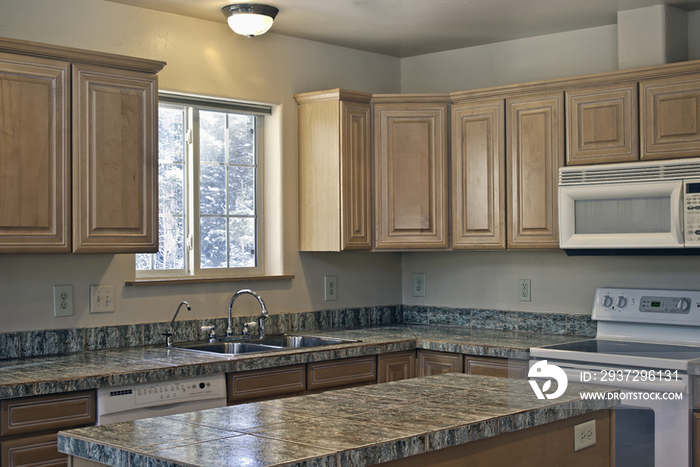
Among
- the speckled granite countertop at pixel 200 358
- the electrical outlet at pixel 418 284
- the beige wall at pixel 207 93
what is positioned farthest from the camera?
the electrical outlet at pixel 418 284

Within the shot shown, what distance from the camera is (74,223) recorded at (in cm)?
281

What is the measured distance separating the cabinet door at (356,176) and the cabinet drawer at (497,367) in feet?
2.84

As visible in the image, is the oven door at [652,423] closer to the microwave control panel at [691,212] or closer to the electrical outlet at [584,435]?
the microwave control panel at [691,212]

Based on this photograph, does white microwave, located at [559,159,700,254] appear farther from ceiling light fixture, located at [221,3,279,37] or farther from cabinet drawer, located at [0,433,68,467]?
cabinet drawer, located at [0,433,68,467]

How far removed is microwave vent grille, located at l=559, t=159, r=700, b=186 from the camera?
311cm

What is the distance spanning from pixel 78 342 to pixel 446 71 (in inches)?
101

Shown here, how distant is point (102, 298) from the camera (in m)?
3.19

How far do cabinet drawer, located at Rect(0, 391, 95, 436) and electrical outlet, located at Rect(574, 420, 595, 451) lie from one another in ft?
5.27

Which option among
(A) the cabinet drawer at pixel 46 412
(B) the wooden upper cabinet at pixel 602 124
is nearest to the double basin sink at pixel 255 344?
(A) the cabinet drawer at pixel 46 412

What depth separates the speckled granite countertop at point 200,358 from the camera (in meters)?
2.45

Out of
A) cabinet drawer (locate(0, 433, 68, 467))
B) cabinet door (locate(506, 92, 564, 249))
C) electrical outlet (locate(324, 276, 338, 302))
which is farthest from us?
electrical outlet (locate(324, 276, 338, 302))

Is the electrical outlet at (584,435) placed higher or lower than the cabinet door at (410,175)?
lower

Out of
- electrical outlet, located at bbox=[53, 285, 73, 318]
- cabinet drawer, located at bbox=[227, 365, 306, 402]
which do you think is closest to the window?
electrical outlet, located at bbox=[53, 285, 73, 318]

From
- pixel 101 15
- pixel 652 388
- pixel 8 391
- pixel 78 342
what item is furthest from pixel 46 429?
pixel 652 388
